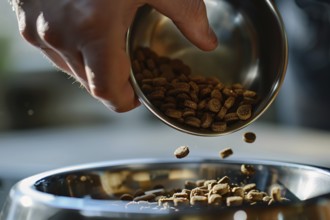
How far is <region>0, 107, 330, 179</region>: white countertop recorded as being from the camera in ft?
6.74

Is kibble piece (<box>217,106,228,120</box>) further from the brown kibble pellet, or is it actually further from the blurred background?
the blurred background

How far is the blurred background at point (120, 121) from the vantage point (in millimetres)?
1846

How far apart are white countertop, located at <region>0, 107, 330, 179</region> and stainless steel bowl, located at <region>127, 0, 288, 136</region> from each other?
83cm

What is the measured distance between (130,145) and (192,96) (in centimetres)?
169

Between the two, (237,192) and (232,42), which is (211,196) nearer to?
(237,192)

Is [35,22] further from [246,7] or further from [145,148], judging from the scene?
[145,148]

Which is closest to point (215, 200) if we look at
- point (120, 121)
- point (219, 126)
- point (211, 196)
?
point (211, 196)

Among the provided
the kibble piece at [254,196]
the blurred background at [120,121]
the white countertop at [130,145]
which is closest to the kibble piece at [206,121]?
the kibble piece at [254,196]

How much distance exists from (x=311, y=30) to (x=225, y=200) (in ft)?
3.79

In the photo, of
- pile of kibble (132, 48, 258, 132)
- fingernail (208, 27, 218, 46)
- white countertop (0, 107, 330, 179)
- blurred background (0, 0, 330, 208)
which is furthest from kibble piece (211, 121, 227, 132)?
white countertop (0, 107, 330, 179)

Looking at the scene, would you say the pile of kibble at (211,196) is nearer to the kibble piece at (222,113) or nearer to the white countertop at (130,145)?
the kibble piece at (222,113)

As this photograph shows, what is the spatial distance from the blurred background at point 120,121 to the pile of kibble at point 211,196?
33cm

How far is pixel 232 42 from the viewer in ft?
3.23

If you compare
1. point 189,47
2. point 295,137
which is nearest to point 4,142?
point 295,137
